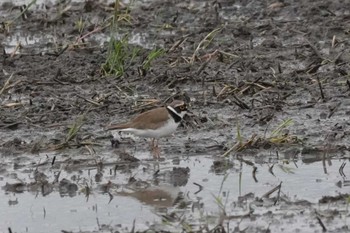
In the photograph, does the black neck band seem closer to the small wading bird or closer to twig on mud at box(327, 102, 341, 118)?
the small wading bird

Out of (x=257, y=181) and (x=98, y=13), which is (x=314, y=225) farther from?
(x=98, y=13)

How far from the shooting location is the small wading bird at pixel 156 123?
38.5ft

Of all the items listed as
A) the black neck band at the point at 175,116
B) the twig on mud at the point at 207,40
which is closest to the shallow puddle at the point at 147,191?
the black neck band at the point at 175,116

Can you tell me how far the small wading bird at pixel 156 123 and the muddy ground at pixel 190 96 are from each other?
0.72 ft

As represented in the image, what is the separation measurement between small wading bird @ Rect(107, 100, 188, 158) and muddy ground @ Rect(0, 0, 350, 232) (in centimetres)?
22

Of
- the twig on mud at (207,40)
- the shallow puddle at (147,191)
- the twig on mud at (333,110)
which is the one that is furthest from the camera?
the twig on mud at (207,40)

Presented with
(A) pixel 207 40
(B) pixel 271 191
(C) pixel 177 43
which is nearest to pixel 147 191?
(B) pixel 271 191

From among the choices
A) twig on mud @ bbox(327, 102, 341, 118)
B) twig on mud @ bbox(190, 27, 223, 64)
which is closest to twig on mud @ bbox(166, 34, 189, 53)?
twig on mud @ bbox(190, 27, 223, 64)

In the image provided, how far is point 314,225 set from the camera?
945 cm

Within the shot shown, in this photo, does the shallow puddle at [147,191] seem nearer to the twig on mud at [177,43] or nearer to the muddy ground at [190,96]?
the muddy ground at [190,96]

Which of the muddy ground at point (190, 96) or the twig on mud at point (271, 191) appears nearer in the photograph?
the twig on mud at point (271, 191)

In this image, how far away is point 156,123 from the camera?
38.6 feet

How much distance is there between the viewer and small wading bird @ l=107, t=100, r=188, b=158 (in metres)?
11.7

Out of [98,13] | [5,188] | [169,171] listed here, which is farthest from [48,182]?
[98,13]
